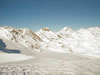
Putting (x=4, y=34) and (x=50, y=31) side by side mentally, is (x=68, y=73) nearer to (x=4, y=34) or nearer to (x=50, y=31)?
(x=4, y=34)

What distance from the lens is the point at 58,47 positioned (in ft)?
246

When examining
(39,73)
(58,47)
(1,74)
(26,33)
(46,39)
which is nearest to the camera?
(1,74)

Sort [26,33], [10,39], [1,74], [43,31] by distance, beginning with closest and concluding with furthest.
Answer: [1,74]
[10,39]
[26,33]
[43,31]

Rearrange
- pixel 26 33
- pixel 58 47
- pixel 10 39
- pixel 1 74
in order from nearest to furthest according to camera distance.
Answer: pixel 1 74
pixel 10 39
pixel 26 33
pixel 58 47

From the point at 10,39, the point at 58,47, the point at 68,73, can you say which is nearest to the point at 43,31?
the point at 58,47

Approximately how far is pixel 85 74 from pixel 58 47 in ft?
199

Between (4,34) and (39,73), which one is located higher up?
(4,34)

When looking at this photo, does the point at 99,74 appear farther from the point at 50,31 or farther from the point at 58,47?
the point at 50,31

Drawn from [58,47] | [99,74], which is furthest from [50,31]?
[99,74]

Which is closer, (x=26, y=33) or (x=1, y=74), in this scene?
(x=1, y=74)

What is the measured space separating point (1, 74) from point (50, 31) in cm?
9600

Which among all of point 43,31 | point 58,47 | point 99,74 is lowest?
point 99,74

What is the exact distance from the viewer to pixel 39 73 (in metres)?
13.9

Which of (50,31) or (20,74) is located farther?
(50,31)
